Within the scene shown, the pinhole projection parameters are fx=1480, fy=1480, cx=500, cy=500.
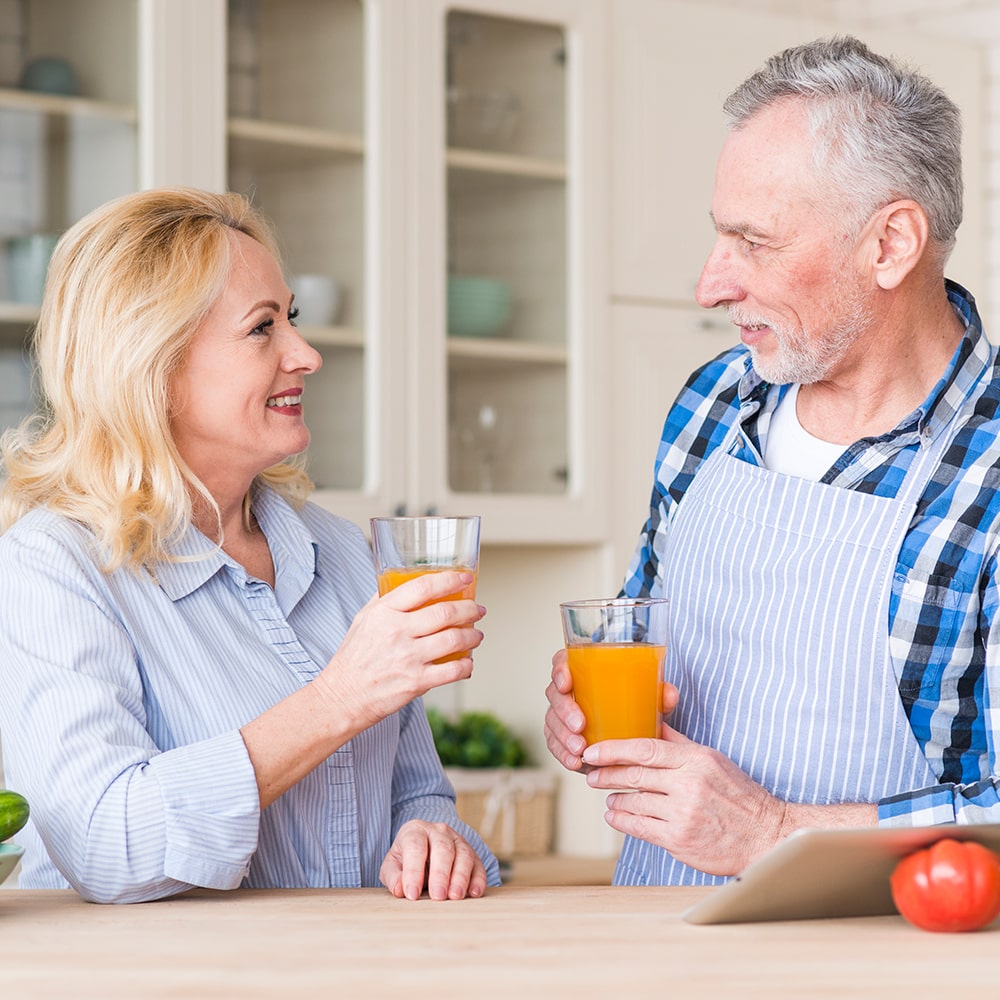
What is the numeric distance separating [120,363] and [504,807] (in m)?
1.86

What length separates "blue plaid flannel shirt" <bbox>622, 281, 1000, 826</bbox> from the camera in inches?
59.6

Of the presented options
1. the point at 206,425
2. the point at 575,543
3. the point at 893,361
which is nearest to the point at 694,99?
the point at 575,543

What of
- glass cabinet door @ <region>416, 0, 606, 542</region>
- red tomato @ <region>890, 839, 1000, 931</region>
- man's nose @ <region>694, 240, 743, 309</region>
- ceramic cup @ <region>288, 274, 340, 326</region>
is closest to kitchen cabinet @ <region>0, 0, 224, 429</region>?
ceramic cup @ <region>288, 274, 340, 326</region>

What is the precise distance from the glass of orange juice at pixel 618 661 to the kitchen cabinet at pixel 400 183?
4.75ft

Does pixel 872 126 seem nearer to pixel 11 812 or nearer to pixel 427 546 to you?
pixel 427 546

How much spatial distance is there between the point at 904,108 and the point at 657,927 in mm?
1003

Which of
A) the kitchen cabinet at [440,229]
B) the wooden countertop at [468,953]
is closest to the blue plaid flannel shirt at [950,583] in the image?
the wooden countertop at [468,953]

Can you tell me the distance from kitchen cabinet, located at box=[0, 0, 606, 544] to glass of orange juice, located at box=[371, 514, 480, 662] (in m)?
1.44

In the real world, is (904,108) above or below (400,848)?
above

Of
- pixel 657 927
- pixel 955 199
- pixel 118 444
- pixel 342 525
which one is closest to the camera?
pixel 657 927

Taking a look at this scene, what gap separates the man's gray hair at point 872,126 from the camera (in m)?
1.67

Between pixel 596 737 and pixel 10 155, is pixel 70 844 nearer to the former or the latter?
pixel 596 737

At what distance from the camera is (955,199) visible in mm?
1730

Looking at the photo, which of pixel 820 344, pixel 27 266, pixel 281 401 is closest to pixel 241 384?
pixel 281 401
